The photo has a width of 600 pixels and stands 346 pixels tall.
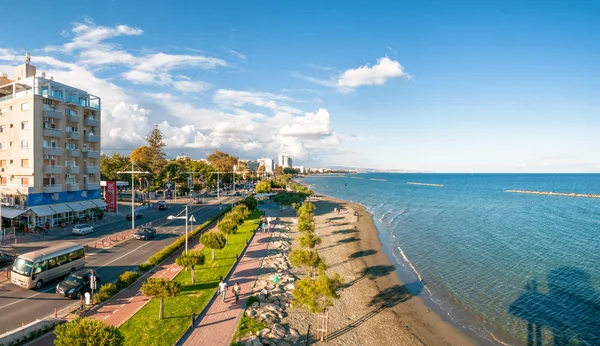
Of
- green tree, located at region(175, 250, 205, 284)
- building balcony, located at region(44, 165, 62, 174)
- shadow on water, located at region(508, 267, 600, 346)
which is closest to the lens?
shadow on water, located at region(508, 267, 600, 346)

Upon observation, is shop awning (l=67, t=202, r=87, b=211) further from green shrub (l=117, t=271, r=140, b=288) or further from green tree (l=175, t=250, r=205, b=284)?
green tree (l=175, t=250, r=205, b=284)

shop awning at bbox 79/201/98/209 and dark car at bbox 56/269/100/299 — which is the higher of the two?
shop awning at bbox 79/201/98/209

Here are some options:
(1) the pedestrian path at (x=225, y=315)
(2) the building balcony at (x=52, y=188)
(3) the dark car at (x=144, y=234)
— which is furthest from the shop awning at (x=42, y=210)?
(1) the pedestrian path at (x=225, y=315)

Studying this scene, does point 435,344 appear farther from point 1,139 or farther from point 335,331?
point 1,139

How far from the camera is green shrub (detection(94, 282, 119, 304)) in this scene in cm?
2043

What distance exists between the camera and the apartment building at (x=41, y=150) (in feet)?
142

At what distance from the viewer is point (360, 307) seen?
25.8 meters

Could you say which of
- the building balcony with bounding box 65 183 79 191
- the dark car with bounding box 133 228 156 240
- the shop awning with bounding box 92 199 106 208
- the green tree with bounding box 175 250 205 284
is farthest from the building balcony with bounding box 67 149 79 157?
the green tree with bounding box 175 250 205 284

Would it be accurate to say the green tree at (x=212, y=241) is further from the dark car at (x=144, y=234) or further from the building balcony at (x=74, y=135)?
the building balcony at (x=74, y=135)

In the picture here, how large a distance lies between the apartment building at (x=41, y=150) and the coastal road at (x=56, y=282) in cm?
1502

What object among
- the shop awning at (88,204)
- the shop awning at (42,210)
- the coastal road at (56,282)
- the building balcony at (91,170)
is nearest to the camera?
the coastal road at (56,282)

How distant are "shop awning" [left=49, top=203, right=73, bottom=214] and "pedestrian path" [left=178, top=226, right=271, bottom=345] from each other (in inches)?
1185

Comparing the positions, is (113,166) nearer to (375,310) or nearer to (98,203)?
(98,203)

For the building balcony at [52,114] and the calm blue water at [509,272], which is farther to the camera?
the building balcony at [52,114]
